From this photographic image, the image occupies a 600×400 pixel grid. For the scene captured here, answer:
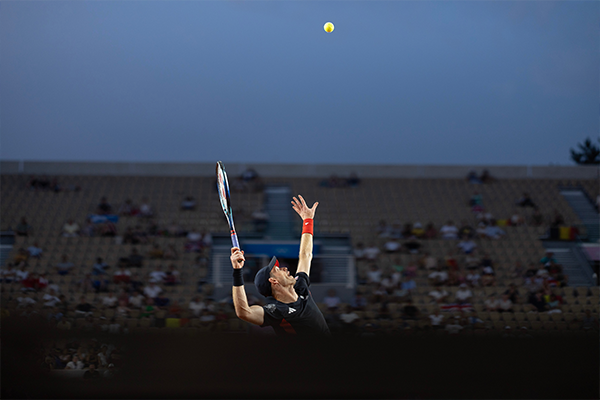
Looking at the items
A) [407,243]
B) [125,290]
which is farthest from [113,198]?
[407,243]

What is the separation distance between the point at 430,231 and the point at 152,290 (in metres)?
7.81

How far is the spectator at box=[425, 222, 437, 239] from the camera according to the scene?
1576 cm

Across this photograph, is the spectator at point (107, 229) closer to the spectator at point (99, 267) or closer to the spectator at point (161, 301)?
the spectator at point (99, 267)

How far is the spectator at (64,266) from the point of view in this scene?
44.0 ft

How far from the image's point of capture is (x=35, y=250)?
568 inches

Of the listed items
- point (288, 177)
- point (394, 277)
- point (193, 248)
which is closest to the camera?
point (394, 277)

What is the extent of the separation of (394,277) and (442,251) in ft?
8.18

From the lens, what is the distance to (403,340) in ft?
17.4

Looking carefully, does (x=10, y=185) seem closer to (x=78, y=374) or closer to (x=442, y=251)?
(x=442, y=251)

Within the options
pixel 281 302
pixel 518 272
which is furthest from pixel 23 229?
pixel 281 302

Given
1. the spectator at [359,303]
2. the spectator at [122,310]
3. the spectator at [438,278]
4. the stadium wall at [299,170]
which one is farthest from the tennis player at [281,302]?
the stadium wall at [299,170]

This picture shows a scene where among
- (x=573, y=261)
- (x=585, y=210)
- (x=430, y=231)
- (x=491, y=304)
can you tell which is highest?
(x=585, y=210)

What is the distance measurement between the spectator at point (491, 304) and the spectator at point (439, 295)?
943 mm

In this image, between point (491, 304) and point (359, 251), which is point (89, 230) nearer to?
point (359, 251)
